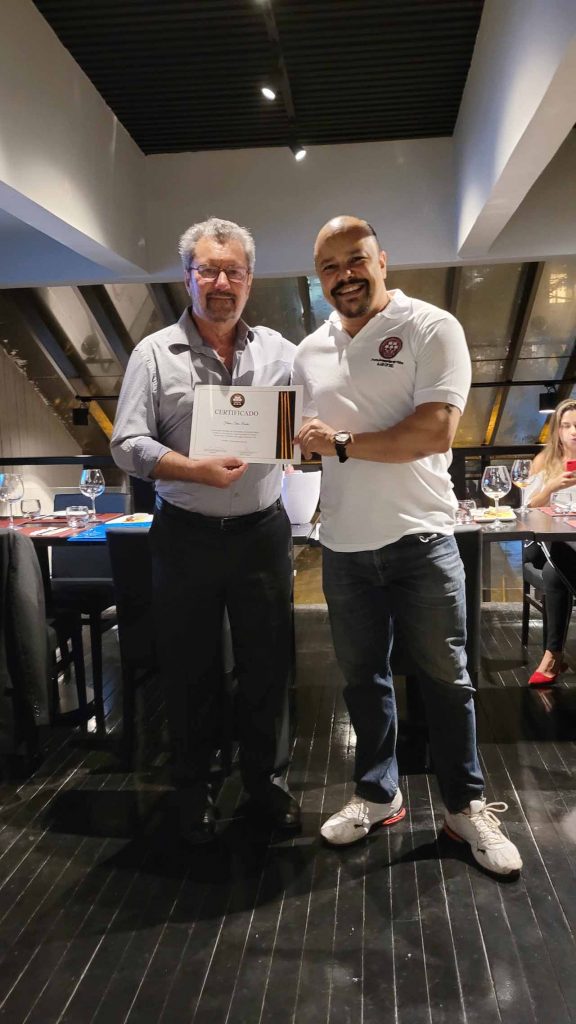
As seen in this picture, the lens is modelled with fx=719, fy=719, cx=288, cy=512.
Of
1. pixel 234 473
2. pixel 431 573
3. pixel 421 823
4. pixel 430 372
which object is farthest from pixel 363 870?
pixel 430 372

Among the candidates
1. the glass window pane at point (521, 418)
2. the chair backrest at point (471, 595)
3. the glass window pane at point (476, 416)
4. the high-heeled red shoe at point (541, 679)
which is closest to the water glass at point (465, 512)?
the chair backrest at point (471, 595)

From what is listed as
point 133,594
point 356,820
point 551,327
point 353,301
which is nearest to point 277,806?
point 356,820

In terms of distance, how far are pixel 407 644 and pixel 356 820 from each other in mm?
547

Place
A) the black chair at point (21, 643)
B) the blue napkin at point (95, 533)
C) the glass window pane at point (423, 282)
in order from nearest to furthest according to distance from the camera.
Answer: the black chair at point (21, 643), the blue napkin at point (95, 533), the glass window pane at point (423, 282)

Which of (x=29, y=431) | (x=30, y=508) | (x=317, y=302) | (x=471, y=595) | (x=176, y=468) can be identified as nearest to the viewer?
(x=176, y=468)

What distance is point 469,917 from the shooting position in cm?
173

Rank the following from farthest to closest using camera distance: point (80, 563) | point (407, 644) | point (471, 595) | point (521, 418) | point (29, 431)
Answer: point (521, 418) → point (29, 431) → point (80, 563) → point (471, 595) → point (407, 644)

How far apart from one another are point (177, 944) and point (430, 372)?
1.48 meters

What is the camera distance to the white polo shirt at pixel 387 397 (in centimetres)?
176

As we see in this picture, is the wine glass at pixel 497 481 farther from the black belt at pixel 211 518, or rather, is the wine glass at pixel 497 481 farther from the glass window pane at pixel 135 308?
the glass window pane at pixel 135 308

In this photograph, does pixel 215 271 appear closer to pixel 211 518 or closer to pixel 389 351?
pixel 389 351

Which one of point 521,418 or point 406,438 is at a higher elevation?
point 521,418

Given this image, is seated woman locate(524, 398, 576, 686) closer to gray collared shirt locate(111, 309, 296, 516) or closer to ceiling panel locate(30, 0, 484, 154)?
gray collared shirt locate(111, 309, 296, 516)

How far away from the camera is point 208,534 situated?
6.51 ft
